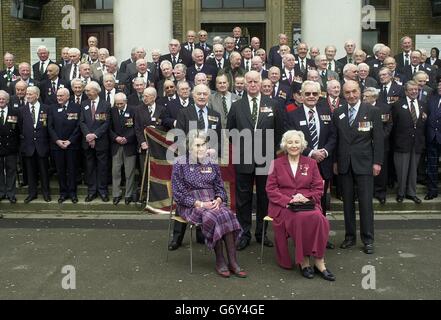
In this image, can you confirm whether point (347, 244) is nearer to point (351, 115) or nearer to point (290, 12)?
point (351, 115)

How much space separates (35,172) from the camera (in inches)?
382

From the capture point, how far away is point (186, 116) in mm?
7605

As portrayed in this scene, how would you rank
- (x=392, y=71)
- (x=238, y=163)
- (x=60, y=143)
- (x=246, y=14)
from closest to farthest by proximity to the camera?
(x=238, y=163), (x=60, y=143), (x=392, y=71), (x=246, y=14)

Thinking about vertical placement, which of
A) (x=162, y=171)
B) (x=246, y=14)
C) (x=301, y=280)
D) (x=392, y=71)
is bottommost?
(x=301, y=280)

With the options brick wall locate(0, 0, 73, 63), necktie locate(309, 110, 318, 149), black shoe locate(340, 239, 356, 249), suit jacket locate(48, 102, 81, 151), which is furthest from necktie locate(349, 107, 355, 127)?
brick wall locate(0, 0, 73, 63)

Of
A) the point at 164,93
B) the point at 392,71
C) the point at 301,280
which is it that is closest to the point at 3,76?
the point at 164,93

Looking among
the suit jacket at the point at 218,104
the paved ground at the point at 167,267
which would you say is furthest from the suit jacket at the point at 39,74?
the suit jacket at the point at 218,104

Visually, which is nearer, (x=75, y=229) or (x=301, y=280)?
(x=301, y=280)

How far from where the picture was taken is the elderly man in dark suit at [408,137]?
927 cm

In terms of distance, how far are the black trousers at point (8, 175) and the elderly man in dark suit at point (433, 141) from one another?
6.44 meters

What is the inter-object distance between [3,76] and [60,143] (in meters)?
3.02

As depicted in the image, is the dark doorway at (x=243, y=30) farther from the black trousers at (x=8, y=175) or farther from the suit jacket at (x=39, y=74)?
the black trousers at (x=8, y=175)

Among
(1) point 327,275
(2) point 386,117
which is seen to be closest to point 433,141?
(2) point 386,117

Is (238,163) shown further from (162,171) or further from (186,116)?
(162,171)
